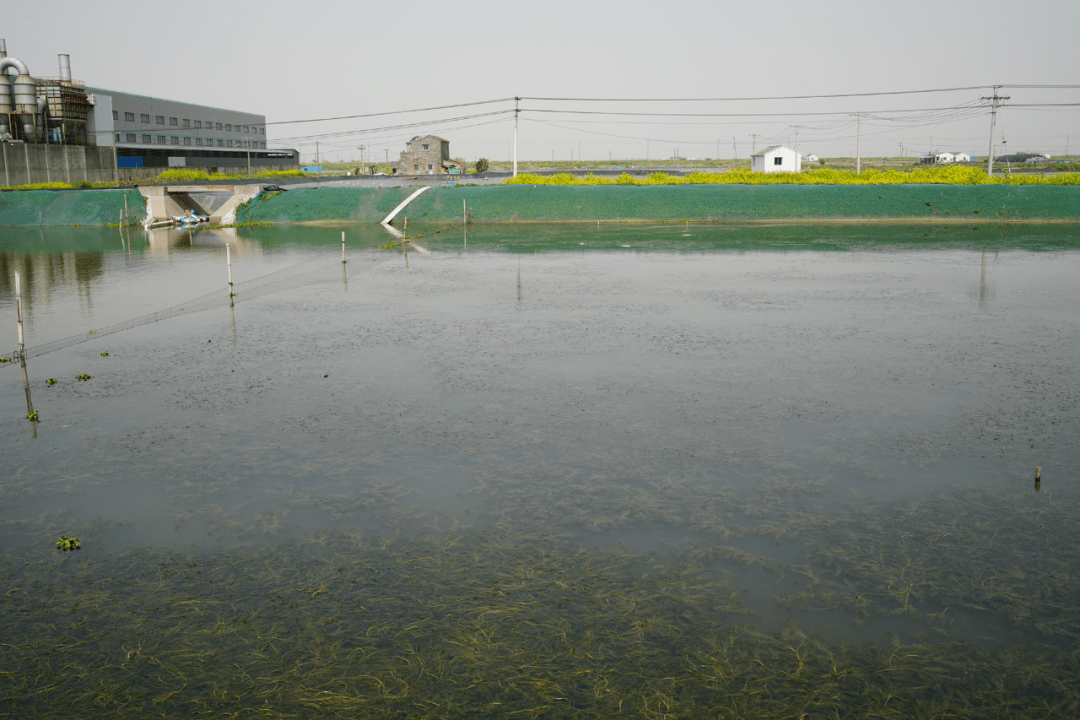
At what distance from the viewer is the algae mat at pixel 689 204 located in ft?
157

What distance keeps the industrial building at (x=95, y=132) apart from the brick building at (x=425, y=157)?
20.2 metres

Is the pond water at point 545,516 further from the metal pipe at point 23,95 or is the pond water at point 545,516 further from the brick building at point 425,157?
the brick building at point 425,157

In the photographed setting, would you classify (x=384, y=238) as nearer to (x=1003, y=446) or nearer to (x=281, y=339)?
(x=281, y=339)

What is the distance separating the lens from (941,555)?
288 inches

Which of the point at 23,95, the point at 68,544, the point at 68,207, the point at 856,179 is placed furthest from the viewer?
the point at 23,95

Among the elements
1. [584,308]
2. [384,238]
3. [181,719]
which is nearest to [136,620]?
[181,719]

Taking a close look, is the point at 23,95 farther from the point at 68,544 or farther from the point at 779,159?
the point at 68,544

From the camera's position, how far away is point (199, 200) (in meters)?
52.0

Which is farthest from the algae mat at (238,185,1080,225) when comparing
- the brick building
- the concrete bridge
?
the brick building

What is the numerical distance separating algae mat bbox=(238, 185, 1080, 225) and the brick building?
5699 cm

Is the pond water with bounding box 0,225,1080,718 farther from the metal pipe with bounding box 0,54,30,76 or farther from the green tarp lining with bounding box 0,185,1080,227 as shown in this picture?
the metal pipe with bounding box 0,54,30,76

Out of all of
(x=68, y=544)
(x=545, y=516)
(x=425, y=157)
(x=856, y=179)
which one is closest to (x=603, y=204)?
(x=856, y=179)

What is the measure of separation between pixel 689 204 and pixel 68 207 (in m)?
38.2

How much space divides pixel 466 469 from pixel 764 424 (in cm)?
405
